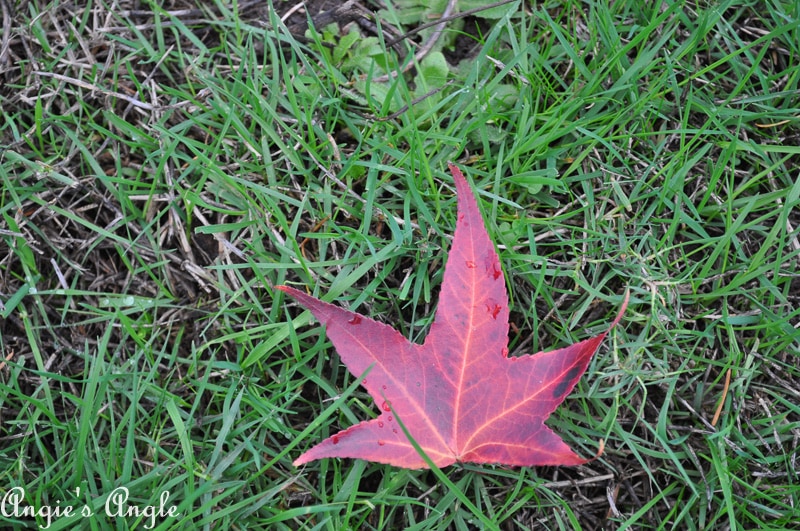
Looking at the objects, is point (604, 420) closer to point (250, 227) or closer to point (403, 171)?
point (403, 171)

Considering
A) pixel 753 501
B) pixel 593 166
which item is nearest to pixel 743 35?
pixel 593 166

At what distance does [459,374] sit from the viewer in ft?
5.16

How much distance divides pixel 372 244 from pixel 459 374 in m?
0.51

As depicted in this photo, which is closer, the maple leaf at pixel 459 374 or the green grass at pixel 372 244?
the maple leaf at pixel 459 374

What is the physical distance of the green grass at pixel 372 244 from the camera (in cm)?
178

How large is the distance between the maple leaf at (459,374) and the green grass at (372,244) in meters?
0.18

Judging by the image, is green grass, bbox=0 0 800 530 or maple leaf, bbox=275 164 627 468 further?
green grass, bbox=0 0 800 530

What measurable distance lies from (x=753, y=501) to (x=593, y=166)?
3.55 ft

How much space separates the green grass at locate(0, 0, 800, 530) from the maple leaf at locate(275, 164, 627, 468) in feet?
0.59

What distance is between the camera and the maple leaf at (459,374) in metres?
1.55

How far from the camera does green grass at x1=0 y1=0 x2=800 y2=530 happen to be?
1780 millimetres

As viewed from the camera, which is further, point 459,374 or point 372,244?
point 372,244

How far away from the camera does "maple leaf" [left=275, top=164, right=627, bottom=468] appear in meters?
1.55

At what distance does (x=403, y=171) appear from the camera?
189cm
